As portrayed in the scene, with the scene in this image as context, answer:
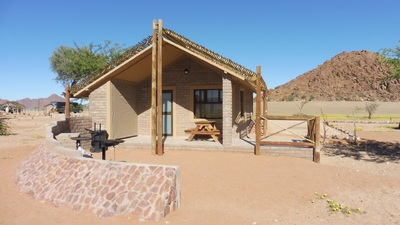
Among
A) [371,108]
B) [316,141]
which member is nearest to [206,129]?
[316,141]

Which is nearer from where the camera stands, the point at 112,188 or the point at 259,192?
the point at 112,188

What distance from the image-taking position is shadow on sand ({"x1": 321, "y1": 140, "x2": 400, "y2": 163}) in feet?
31.8

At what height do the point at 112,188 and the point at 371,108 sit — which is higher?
the point at 371,108

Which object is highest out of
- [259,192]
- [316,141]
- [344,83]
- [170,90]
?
[344,83]

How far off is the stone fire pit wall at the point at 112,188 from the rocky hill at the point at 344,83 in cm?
8943

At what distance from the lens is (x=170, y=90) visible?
12844mm

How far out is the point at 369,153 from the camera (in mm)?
10680

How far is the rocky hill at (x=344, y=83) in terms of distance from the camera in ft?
305

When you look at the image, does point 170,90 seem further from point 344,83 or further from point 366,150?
point 344,83

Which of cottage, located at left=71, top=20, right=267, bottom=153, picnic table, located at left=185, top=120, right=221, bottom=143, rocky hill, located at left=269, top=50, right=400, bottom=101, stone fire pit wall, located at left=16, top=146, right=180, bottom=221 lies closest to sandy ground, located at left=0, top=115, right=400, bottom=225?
stone fire pit wall, located at left=16, top=146, right=180, bottom=221

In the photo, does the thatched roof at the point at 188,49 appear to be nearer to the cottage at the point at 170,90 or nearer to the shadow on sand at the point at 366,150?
the cottage at the point at 170,90

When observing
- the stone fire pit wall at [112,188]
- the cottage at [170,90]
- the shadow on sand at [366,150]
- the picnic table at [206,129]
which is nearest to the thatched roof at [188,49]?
the cottage at [170,90]

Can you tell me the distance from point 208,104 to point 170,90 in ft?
6.36

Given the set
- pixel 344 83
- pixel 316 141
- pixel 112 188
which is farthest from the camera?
pixel 344 83
